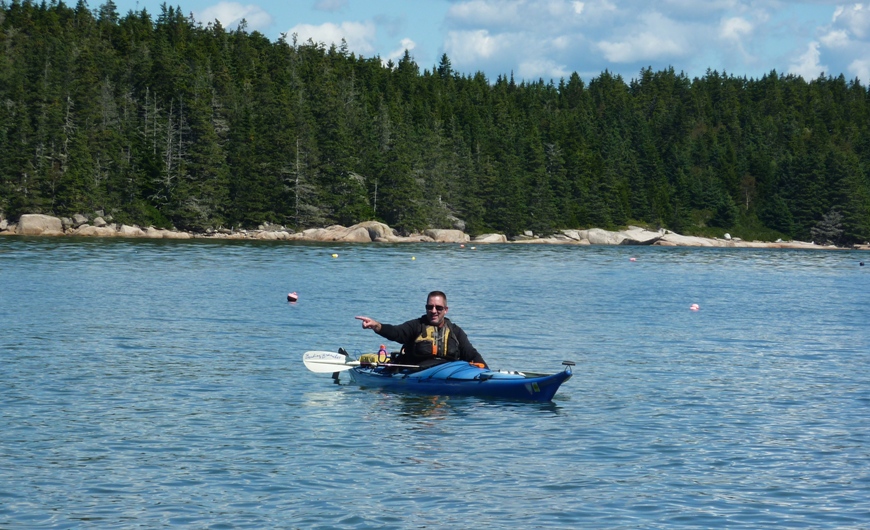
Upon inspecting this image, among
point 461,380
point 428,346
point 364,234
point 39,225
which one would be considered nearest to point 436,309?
point 428,346

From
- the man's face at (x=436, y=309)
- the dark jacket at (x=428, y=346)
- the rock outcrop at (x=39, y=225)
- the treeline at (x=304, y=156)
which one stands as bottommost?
the dark jacket at (x=428, y=346)

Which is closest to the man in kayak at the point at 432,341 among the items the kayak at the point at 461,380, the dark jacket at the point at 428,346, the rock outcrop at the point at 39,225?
the dark jacket at the point at 428,346

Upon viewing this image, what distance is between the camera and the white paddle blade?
933 inches

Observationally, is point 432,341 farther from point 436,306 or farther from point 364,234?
point 364,234

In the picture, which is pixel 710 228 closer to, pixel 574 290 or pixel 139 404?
pixel 574 290

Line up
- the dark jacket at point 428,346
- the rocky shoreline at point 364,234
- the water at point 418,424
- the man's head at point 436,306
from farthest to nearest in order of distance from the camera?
1. the rocky shoreline at point 364,234
2. the dark jacket at point 428,346
3. the man's head at point 436,306
4. the water at point 418,424

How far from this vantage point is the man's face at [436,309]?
66.6 ft

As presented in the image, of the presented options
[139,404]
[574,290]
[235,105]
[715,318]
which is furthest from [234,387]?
[235,105]

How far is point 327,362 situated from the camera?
23812 millimetres

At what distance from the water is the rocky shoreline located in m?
67.9

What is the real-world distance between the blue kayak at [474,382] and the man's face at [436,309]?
3.37ft

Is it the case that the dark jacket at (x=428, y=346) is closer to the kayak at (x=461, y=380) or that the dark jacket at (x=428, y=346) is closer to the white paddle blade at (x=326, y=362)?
the kayak at (x=461, y=380)

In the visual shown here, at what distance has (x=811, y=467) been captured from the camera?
51.6ft

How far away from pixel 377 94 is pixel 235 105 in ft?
143
